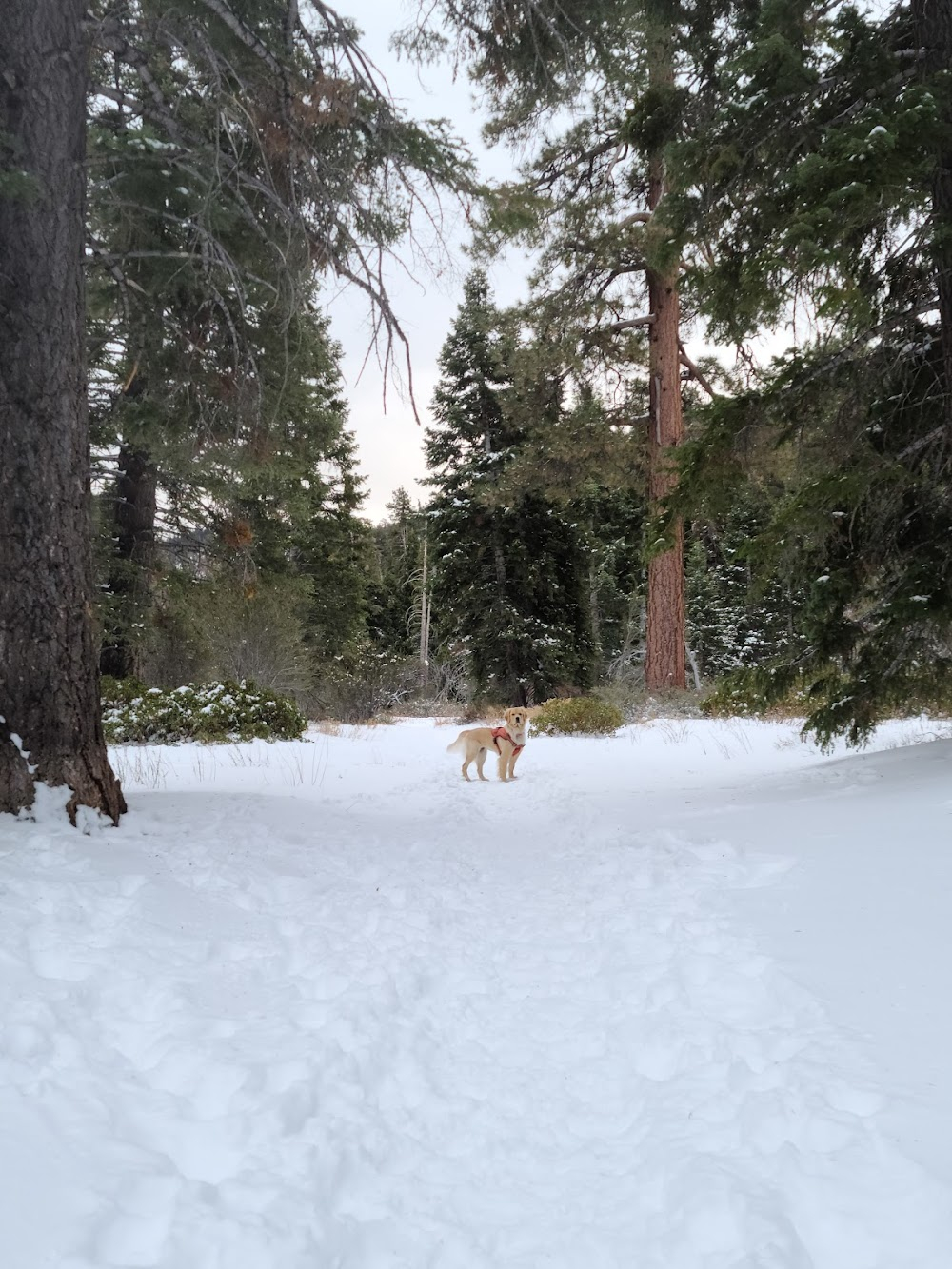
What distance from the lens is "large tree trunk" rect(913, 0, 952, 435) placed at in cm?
466

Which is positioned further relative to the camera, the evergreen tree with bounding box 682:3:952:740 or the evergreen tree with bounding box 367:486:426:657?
the evergreen tree with bounding box 367:486:426:657

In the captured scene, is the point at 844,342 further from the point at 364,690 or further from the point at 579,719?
the point at 364,690

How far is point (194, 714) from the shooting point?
10.4m

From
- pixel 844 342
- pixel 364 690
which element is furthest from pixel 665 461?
pixel 364 690

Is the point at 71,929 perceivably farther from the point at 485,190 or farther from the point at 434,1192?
the point at 485,190

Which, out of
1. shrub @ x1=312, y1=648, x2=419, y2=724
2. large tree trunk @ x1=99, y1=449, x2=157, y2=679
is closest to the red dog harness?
large tree trunk @ x1=99, y1=449, x2=157, y2=679

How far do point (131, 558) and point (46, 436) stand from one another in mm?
7738

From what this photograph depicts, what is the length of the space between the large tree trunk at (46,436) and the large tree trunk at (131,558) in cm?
722

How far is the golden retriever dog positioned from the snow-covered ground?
3244 mm

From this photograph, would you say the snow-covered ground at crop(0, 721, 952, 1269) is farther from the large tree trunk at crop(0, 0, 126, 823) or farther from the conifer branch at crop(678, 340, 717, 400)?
the conifer branch at crop(678, 340, 717, 400)

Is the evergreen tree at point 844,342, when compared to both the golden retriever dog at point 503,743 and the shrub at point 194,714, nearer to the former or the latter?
the golden retriever dog at point 503,743

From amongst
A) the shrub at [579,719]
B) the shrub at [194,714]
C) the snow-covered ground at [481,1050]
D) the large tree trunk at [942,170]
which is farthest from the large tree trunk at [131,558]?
the large tree trunk at [942,170]

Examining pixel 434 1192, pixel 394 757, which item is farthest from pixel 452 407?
pixel 434 1192

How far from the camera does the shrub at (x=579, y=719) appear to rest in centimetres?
1170
